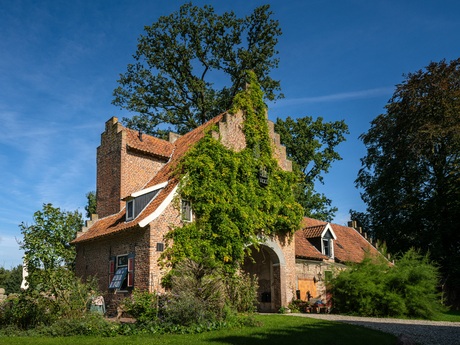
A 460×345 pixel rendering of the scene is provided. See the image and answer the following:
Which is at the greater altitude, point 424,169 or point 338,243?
point 424,169

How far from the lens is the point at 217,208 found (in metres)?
21.5

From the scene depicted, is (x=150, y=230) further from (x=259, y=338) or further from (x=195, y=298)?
(x=259, y=338)

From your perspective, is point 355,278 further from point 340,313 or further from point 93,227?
point 93,227

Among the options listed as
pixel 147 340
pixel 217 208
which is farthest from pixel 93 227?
pixel 147 340

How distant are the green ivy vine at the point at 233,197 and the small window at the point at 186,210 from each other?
0.23m

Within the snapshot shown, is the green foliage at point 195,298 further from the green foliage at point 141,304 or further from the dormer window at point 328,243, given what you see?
the dormer window at point 328,243

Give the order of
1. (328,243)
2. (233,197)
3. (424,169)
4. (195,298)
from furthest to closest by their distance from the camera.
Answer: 1. (424,169)
2. (328,243)
3. (233,197)
4. (195,298)

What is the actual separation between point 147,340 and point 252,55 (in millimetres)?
27129

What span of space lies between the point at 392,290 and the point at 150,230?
12.2m

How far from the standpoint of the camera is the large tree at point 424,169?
119 feet

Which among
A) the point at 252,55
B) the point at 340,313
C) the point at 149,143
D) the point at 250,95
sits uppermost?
the point at 252,55

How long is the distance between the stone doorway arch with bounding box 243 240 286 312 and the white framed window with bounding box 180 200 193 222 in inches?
184

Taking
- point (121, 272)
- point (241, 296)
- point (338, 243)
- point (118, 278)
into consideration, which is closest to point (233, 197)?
point (241, 296)

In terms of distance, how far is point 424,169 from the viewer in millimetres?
39531
